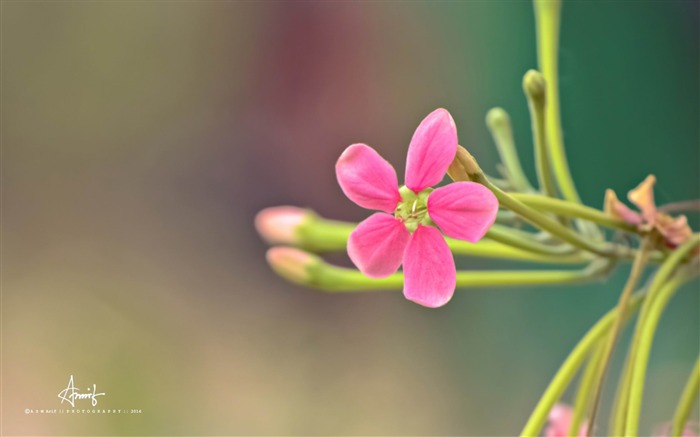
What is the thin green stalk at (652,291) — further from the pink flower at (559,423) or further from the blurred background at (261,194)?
the blurred background at (261,194)

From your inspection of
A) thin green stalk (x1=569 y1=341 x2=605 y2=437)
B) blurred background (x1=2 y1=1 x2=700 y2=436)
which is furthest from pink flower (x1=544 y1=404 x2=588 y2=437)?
blurred background (x1=2 y1=1 x2=700 y2=436)

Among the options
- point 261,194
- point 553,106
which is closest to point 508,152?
point 553,106

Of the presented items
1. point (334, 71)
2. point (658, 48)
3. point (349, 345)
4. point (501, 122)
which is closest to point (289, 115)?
point (334, 71)

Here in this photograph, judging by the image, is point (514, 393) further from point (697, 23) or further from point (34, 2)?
point (34, 2)

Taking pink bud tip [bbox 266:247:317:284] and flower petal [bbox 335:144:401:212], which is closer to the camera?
flower petal [bbox 335:144:401:212]

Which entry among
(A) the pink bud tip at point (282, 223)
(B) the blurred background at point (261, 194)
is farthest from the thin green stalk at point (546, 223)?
(B) the blurred background at point (261, 194)

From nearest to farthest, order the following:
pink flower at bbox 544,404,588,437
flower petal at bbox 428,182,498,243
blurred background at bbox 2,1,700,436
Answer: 1. flower petal at bbox 428,182,498,243
2. pink flower at bbox 544,404,588,437
3. blurred background at bbox 2,1,700,436

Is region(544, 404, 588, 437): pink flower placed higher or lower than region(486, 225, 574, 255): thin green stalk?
lower

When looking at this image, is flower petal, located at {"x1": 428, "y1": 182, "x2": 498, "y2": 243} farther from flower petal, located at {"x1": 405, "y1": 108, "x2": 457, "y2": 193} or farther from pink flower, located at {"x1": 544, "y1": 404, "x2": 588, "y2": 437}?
pink flower, located at {"x1": 544, "y1": 404, "x2": 588, "y2": 437}
